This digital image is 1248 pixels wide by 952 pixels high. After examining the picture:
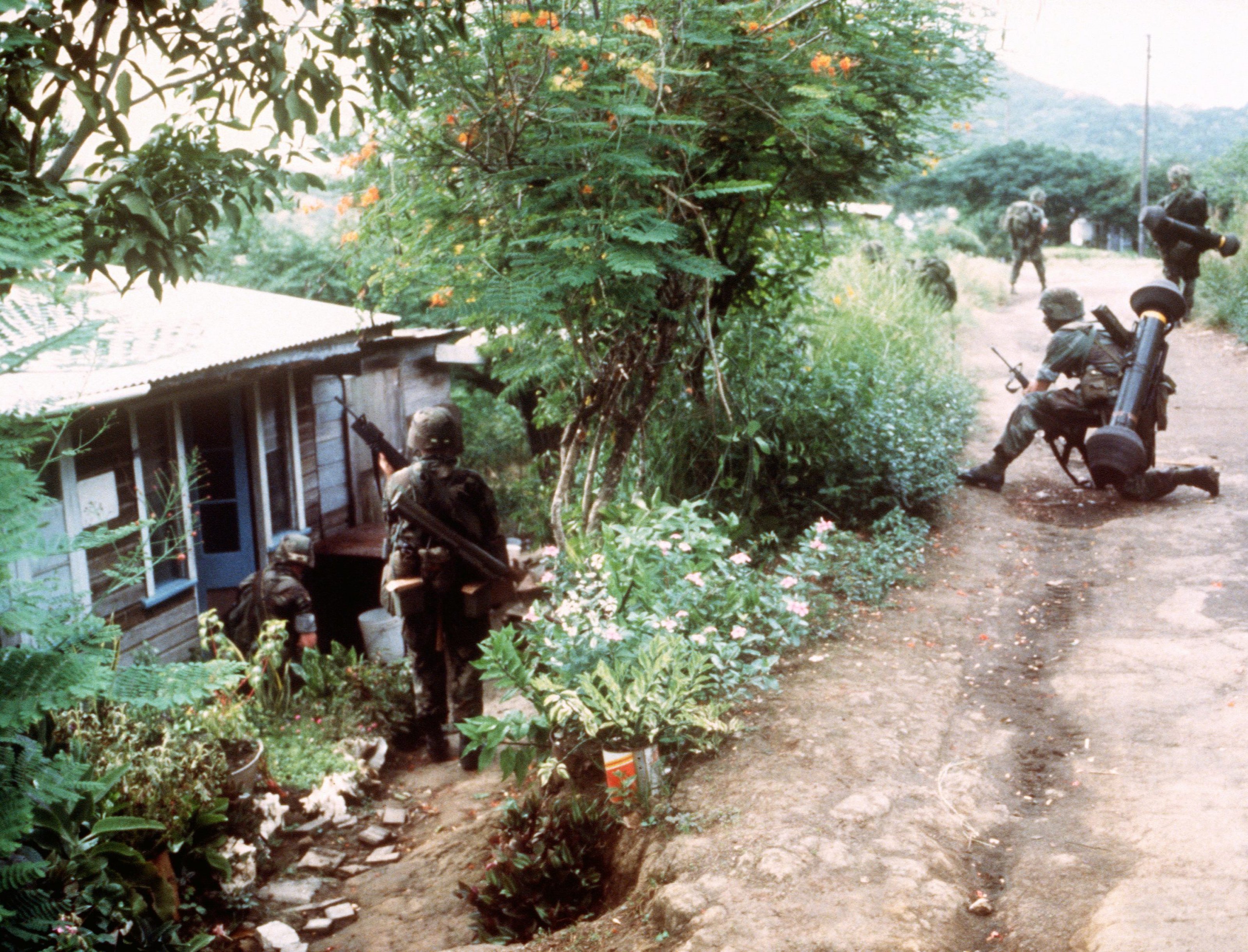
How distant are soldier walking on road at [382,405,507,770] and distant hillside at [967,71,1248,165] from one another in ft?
122

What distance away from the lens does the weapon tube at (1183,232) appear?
9.07m

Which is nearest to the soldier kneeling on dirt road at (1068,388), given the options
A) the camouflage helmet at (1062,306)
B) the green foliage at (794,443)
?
the camouflage helmet at (1062,306)

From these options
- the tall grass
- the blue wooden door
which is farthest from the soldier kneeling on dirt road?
the tall grass

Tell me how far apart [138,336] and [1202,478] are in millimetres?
7385

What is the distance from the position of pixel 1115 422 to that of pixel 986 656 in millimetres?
3176

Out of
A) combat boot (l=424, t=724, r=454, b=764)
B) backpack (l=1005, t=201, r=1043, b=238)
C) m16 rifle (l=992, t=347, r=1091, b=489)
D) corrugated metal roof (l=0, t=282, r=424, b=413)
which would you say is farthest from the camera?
backpack (l=1005, t=201, r=1043, b=238)

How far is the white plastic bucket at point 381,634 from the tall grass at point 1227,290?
39.1ft

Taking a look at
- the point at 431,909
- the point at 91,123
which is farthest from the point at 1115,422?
the point at 91,123

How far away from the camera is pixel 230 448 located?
8.09 metres

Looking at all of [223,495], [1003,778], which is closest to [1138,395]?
[1003,778]

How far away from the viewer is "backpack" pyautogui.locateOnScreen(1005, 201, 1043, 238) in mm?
20281

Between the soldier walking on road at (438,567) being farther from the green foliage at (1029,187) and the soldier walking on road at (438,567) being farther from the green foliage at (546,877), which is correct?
the green foliage at (1029,187)

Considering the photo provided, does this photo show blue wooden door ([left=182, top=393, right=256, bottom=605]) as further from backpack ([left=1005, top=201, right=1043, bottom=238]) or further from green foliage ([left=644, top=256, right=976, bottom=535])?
backpack ([left=1005, top=201, right=1043, bottom=238])

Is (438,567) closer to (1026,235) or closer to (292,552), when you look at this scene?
(292,552)
